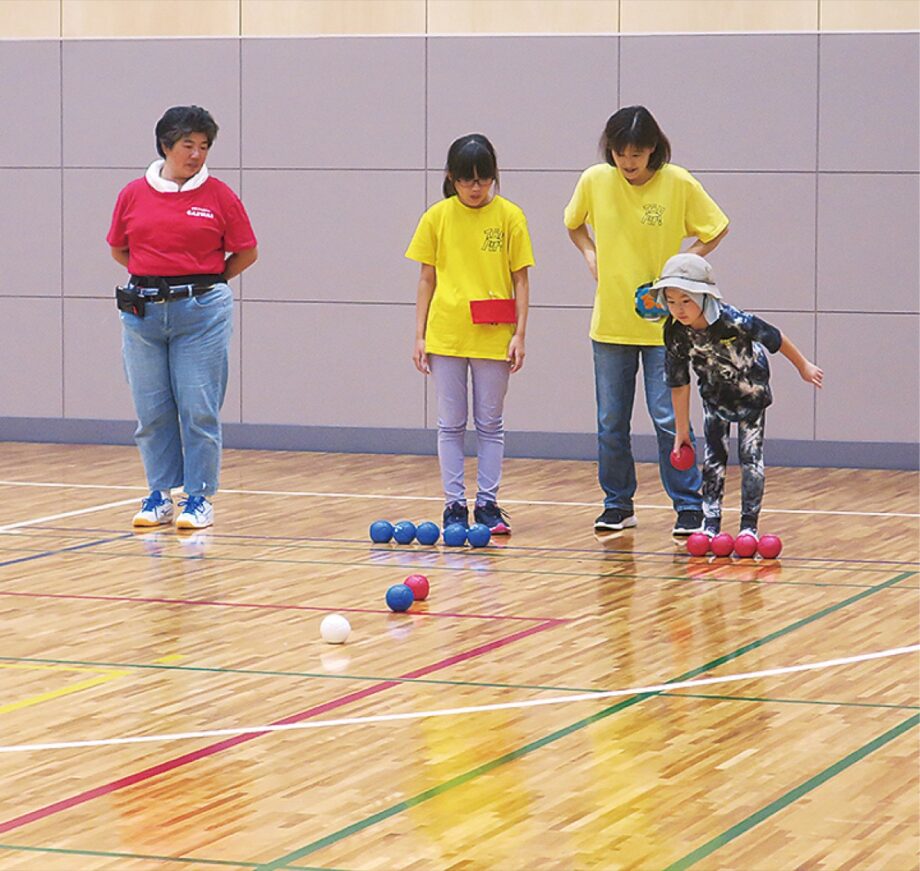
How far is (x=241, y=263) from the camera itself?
7141 mm

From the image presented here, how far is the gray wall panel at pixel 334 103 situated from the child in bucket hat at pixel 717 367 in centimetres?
387

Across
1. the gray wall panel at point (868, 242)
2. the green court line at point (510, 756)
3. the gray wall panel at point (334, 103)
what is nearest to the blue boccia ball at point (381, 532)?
the green court line at point (510, 756)

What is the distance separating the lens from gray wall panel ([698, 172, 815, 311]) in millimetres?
9539

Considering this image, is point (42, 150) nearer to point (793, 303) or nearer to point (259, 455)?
point (259, 455)

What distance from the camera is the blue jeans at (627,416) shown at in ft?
22.5

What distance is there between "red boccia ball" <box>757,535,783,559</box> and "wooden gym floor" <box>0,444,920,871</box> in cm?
8

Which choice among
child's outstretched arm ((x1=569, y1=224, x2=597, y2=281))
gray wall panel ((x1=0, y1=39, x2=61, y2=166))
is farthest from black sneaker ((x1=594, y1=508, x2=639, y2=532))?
gray wall panel ((x1=0, y1=39, x2=61, y2=166))

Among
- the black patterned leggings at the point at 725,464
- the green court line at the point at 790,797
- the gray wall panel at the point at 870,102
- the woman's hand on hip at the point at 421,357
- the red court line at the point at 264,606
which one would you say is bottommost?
the red court line at the point at 264,606

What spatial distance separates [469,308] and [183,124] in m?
1.23

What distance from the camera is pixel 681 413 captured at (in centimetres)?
649

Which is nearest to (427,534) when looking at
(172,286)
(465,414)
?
(465,414)

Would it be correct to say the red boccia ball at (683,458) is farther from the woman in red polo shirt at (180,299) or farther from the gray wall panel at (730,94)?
the gray wall panel at (730,94)

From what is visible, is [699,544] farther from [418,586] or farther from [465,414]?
[418,586]

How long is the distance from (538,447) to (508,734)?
600 centimetres
